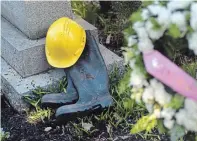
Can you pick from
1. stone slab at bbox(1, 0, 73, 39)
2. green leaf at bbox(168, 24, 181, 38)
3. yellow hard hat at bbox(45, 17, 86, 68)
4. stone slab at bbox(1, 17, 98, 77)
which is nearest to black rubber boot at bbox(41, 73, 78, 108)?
yellow hard hat at bbox(45, 17, 86, 68)

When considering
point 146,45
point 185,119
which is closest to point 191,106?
point 185,119

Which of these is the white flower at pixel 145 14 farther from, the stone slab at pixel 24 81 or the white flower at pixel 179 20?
the stone slab at pixel 24 81

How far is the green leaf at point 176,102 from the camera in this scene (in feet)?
5.52

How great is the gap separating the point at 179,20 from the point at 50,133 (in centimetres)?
158

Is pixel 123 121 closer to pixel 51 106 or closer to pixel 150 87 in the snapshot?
pixel 51 106

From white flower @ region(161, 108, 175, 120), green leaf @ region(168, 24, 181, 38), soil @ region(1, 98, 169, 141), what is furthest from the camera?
soil @ region(1, 98, 169, 141)

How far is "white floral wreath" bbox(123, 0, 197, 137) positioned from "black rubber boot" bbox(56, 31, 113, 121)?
1.20 meters

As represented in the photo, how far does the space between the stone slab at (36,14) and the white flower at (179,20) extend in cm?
177

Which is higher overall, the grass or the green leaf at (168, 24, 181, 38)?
the green leaf at (168, 24, 181, 38)

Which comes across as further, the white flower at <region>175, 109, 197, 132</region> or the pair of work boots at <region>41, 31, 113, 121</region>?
the pair of work boots at <region>41, 31, 113, 121</region>

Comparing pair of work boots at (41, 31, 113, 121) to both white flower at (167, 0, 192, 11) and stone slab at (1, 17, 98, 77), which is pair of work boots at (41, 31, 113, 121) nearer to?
stone slab at (1, 17, 98, 77)

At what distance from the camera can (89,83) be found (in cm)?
314

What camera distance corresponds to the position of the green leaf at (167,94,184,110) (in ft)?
5.52

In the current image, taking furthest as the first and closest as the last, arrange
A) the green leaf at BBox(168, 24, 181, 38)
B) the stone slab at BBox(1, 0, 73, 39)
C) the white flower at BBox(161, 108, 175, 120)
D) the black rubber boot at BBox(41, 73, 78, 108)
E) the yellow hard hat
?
the stone slab at BBox(1, 0, 73, 39) < the yellow hard hat < the black rubber boot at BBox(41, 73, 78, 108) < the white flower at BBox(161, 108, 175, 120) < the green leaf at BBox(168, 24, 181, 38)
